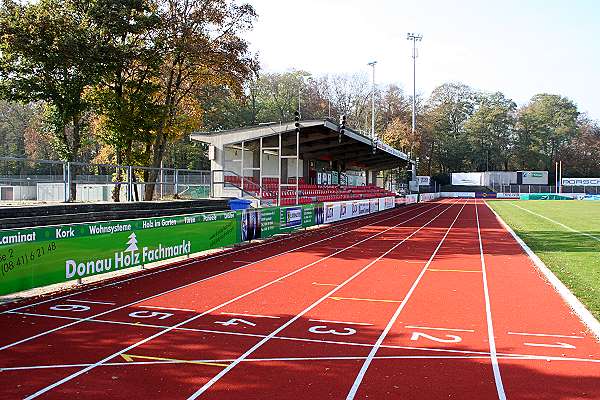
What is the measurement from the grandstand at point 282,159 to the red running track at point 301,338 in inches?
527

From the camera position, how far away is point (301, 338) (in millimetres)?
8320

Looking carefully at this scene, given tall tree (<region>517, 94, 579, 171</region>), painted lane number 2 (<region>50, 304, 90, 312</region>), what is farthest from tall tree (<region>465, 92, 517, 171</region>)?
painted lane number 2 (<region>50, 304, 90, 312</region>)

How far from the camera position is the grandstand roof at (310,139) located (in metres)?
29.7

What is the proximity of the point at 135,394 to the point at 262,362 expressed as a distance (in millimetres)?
1729

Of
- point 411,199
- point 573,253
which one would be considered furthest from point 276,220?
point 411,199

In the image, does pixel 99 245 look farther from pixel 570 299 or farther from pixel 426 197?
pixel 426 197

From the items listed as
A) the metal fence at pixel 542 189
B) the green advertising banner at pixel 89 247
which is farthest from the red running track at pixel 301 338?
the metal fence at pixel 542 189

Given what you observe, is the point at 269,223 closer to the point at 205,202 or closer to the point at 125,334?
the point at 205,202

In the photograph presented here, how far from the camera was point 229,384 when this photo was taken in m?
6.29

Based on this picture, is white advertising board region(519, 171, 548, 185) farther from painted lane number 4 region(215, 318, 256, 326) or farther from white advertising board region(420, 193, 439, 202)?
painted lane number 4 region(215, 318, 256, 326)

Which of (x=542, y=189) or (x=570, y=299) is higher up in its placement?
(x=542, y=189)

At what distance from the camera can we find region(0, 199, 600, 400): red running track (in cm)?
627

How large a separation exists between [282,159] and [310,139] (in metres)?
3.05

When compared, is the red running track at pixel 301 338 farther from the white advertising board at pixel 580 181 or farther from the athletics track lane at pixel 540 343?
the white advertising board at pixel 580 181
